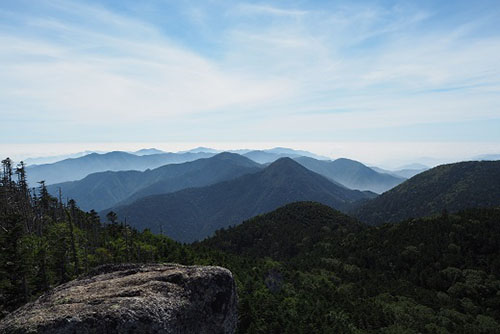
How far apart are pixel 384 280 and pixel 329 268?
17.8m

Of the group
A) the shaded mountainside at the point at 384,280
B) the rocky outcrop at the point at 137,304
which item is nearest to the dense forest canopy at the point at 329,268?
the shaded mountainside at the point at 384,280

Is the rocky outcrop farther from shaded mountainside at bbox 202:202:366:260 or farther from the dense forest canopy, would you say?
shaded mountainside at bbox 202:202:366:260

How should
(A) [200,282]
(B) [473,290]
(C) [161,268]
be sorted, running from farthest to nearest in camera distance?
(B) [473,290] → (C) [161,268] → (A) [200,282]

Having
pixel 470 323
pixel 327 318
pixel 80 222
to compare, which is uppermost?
pixel 80 222

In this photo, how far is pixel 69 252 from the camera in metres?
55.4

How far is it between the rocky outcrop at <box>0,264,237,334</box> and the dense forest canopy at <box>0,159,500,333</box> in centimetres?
2169

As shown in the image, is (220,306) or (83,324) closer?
(83,324)

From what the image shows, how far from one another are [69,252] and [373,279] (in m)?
82.9

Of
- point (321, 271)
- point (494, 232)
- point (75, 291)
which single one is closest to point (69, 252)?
point (75, 291)

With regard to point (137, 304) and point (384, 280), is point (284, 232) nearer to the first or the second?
point (384, 280)

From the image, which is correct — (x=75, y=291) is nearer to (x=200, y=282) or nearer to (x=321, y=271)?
(x=200, y=282)

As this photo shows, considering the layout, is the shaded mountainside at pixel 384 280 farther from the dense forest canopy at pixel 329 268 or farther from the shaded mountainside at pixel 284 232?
the shaded mountainside at pixel 284 232

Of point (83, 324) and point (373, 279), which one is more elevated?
point (83, 324)

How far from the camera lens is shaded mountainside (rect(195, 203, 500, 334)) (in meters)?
56.1
